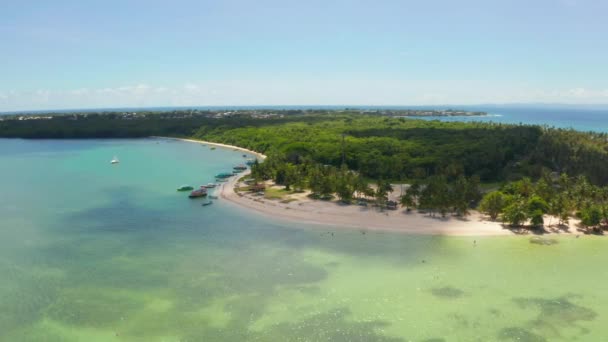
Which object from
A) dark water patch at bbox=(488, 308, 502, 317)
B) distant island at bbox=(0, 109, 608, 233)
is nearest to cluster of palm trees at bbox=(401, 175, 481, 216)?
distant island at bbox=(0, 109, 608, 233)

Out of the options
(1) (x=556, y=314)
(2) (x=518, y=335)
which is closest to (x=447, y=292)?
(2) (x=518, y=335)

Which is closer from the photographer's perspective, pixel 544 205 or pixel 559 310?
pixel 559 310

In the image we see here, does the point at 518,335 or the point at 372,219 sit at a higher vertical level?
the point at 372,219

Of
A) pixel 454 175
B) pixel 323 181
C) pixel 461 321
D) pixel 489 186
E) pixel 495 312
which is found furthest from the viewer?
pixel 454 175

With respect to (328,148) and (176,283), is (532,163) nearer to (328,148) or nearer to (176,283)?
(328,148)

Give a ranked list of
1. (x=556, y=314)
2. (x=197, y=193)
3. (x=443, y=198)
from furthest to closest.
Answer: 1. (x=197, y=193)
2. (x=443, y=198)
3. (x=556, y=314)

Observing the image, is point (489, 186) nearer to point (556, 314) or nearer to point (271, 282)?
point (556, 314)

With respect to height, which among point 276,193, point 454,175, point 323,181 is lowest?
point 276,193

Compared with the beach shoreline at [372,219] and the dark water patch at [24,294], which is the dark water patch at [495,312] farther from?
the dark water patch at [24,294]

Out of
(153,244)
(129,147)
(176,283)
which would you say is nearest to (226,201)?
(153,244)
